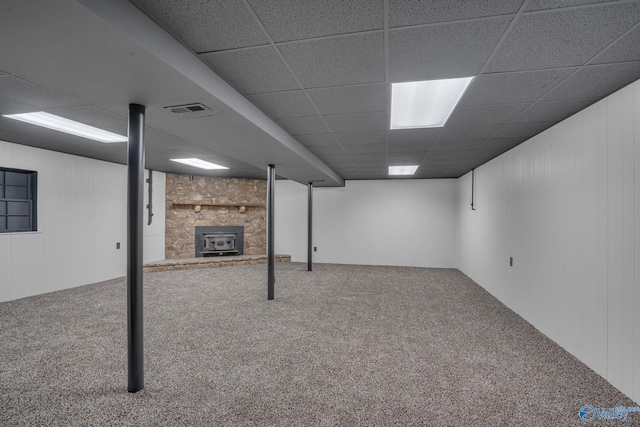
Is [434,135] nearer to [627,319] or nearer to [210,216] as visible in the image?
[627,319]

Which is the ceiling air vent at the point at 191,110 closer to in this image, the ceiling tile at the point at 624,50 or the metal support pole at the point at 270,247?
the metal support pole at the point at 270,247

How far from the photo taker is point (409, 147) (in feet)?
13.6

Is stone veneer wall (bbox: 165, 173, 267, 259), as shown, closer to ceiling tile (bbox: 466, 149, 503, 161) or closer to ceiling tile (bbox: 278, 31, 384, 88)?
ceiling tile (bbox: 466, 149, 503, 161)

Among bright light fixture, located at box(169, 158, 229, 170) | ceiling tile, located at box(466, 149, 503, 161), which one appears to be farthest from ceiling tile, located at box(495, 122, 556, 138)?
bright light fixture, located at box(169, 158, 229, 170)

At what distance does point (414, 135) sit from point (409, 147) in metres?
0.62

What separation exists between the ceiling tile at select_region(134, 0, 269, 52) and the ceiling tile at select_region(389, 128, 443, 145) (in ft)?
7.03

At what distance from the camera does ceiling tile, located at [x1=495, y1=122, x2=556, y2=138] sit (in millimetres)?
3043

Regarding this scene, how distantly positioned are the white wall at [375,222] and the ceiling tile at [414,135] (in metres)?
3.79

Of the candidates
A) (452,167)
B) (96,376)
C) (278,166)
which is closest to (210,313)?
(96,376)

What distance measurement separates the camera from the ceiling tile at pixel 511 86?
78.2 inches

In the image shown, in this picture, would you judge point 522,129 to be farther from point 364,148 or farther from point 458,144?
point 364,148

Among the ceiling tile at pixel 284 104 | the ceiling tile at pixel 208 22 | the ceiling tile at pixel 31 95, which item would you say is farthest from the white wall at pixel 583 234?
the ceiling tile at pixel 31 95

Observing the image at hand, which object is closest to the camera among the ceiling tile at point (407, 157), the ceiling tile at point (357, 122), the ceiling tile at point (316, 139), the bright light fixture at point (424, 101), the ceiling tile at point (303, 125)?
the bright light fixture at point (424, 101)

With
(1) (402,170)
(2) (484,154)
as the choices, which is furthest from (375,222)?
(2) (484,154)
